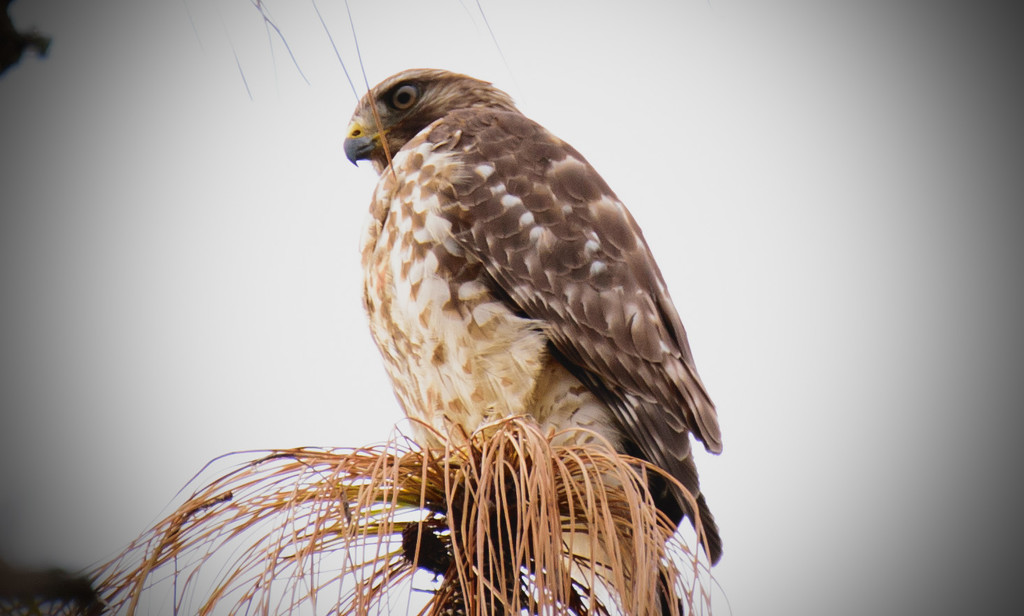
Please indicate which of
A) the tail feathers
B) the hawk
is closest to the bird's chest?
the hawk

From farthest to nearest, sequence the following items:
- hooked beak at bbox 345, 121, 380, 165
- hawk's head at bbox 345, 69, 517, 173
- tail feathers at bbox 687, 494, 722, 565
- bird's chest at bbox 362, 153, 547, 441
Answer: hawk's head at bbox 345, 69, 517, 173 → hooked beak at bbox 345, 121, 380, 165 → bird's chest at bbox 362, 153, 547, 441 → tail feathers at bbox 687, 494, 722, 565

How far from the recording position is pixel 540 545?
164 cm

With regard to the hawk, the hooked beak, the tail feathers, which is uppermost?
the hooked beak

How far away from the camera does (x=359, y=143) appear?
11.0ft

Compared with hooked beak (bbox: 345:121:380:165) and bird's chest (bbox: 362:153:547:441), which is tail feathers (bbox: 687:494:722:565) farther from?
hooked beak (bbox: 345:121:380:165)

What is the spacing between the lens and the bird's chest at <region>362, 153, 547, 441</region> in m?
2.59

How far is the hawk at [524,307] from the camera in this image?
259cm

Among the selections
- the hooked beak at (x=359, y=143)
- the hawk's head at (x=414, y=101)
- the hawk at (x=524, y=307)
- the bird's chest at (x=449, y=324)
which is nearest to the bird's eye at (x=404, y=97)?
the hawk's head at (x=414, y=101)

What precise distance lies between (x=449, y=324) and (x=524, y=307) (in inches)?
9.0

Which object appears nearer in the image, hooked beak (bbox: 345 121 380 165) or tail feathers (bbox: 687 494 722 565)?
tail feathers (bbox: 687 494 722 565)

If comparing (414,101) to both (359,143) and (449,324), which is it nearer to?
(359,143)

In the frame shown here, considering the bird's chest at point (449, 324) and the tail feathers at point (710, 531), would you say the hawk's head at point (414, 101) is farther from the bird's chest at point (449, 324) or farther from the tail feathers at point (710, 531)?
the tail feathers at point (710, 531)

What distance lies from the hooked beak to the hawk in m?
0.46

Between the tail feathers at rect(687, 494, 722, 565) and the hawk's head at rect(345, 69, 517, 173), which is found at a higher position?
the hawk's head at rect(345, 69, 517, 173)
